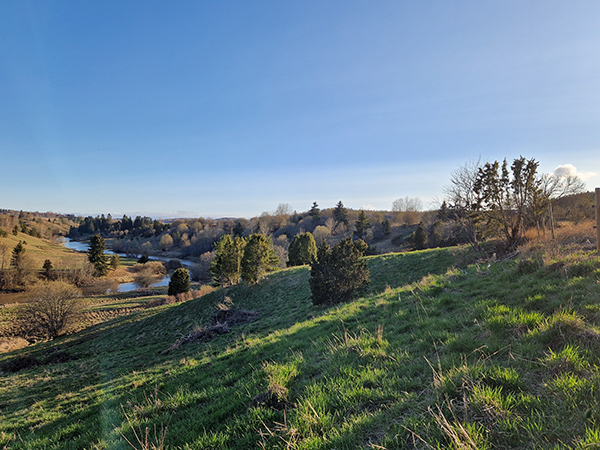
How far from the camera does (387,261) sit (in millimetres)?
22734

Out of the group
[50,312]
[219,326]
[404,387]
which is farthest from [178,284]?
[404,387]

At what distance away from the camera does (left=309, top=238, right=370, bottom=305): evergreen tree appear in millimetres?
14258

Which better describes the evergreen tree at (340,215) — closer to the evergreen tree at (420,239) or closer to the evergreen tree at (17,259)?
the evergreen tree at (420,239)

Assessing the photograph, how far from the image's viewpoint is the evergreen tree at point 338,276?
561 inches

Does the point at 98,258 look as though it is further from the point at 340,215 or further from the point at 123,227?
the point at 123,227

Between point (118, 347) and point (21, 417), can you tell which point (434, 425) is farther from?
point (118, 347)

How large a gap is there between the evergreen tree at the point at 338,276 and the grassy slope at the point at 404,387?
19.7 ft

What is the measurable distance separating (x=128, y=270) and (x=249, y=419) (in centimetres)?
Result: 7856

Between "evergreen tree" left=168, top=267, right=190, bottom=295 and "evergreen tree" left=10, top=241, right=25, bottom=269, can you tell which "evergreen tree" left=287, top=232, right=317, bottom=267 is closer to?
"evergreen tree" left=168, top=267, right=190, bottom=295

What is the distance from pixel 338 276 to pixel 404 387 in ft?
36.8

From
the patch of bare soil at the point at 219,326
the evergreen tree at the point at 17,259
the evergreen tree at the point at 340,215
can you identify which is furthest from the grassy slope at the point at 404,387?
the evergreen tree at the point at 340,215

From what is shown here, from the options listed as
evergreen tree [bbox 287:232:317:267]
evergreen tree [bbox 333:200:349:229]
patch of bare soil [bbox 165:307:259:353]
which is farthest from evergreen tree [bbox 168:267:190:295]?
evergreen tree [bbox 333:200:349:229]

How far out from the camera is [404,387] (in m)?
3.20

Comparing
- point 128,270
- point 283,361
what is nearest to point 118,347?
point 283,361
